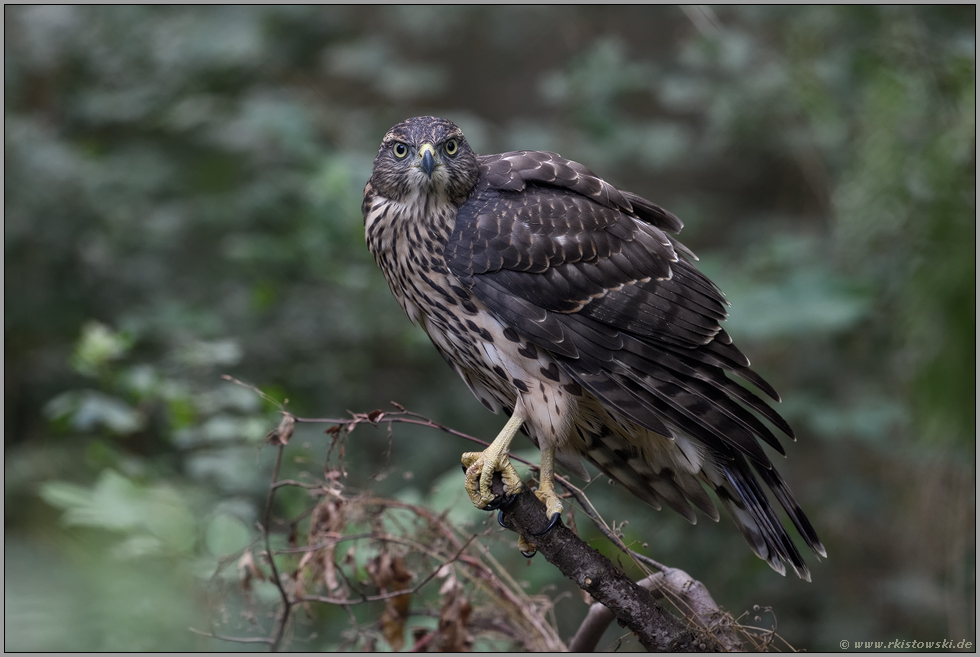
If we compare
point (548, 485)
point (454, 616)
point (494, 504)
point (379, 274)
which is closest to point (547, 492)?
point (548, 485)

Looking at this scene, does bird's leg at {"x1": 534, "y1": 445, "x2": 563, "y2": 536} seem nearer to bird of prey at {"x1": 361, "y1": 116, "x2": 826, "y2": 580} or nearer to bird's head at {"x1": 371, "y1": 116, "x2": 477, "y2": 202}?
bird of prey at {"x1": 361, "y1": 116, "x2": 826, "y2": 580}

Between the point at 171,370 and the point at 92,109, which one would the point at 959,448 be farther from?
the point at 92,109

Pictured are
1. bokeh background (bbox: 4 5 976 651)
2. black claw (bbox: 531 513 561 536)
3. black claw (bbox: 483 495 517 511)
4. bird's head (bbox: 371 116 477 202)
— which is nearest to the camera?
black claw (bbox: 531 513 561 536)

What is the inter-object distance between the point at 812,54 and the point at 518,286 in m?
3.40

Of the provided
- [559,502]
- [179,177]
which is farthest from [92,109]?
[559,502]

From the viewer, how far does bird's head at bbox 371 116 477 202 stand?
96.5 inches

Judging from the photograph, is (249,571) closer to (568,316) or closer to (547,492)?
(547,492)

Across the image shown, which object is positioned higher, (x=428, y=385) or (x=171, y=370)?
(x=428, y=385)

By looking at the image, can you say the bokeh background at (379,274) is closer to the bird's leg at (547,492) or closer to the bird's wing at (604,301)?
the bird's leg at (547,492)

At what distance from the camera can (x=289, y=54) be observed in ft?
18.2

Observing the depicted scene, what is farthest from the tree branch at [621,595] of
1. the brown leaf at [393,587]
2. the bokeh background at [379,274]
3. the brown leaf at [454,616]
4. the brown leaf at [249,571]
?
the bokeh background at [379,274]

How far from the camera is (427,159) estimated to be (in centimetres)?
241

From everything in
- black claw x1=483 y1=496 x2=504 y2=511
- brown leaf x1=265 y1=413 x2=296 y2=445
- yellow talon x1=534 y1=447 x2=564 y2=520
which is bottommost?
brown leaf x1=265 y1=413 x2=296 y2=445

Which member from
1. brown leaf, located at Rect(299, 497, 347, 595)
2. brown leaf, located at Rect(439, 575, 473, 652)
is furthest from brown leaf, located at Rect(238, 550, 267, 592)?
brown leaf, located at Rect(439, 575, 473, 652)
